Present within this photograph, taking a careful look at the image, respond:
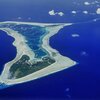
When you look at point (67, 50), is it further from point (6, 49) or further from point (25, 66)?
point (6, 49)

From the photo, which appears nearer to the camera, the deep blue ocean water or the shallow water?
the deep blue ocean water

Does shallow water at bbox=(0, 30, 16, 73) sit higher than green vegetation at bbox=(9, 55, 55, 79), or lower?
higher

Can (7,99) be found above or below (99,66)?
below

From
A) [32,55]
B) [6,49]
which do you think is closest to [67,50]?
[32,55]

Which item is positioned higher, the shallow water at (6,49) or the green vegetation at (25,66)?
the shallow water at (6,49)

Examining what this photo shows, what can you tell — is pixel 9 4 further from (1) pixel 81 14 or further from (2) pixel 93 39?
(2) pixel 93 39

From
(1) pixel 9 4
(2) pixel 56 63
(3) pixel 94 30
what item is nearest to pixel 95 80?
(2) pixel 56 63
